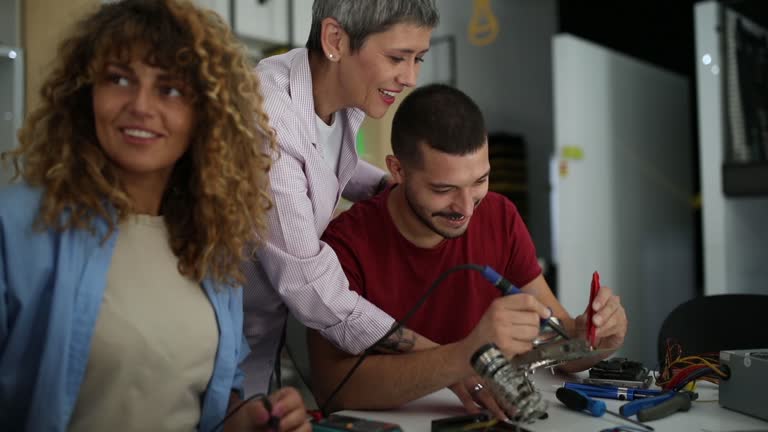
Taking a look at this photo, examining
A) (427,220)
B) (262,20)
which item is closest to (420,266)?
(427,220)

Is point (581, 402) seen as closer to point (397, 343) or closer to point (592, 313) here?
point (592, 313)

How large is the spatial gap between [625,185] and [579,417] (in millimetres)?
3250

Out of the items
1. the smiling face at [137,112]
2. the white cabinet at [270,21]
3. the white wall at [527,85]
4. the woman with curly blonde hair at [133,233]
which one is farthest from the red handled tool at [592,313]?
the white wall at [527,85]

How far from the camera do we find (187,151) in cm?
120

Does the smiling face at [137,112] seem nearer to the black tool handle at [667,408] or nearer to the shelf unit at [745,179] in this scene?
the black tool handle at [667,408]

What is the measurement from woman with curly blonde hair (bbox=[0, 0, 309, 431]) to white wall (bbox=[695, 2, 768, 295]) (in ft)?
10.3

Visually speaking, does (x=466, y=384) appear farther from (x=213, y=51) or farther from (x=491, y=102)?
(x=491, y=102)

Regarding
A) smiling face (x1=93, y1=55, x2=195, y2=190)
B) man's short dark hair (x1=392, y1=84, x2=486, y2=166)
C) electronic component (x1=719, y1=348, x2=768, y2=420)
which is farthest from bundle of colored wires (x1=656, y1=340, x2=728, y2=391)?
smiling face (x1=93, y1=55, x2=195, y2=190)

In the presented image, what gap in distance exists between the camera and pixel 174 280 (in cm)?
113

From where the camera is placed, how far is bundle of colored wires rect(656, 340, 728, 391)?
131 cm

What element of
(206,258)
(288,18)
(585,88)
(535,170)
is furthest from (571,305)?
(206,258)

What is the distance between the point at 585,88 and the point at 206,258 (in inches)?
126

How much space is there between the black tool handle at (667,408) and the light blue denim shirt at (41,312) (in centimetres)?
87

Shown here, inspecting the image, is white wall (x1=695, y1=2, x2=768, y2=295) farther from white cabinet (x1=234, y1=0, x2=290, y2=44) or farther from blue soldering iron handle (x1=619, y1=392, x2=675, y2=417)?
blue soldering iron handle (x1=619, y1=392, x2=675, y2=417)
